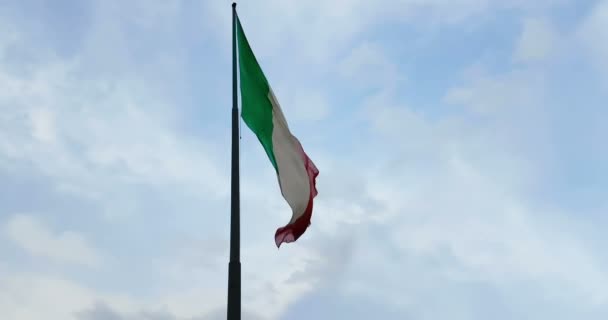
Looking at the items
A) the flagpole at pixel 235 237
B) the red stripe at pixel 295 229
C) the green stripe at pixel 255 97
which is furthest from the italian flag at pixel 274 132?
the flagpole at pixel 235 237

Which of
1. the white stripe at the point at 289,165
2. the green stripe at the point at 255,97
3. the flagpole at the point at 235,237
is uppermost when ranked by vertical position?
the green stripe at the point at 255,97

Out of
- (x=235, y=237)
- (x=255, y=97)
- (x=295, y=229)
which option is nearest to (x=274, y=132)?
(x=255, y=97)

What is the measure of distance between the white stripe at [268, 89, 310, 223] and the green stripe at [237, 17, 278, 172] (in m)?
0.15

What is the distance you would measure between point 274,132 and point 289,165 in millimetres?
1073

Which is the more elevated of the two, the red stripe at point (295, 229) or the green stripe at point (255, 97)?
the green stripe at point (255, 97)

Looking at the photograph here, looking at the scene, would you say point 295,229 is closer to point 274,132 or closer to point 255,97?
point 274,132

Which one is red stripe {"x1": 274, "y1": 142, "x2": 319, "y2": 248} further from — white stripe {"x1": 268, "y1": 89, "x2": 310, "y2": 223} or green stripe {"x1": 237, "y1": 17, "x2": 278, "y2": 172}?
green stripe {"x1": 237, "y1": 17, "x2": 278, "y2": 172}

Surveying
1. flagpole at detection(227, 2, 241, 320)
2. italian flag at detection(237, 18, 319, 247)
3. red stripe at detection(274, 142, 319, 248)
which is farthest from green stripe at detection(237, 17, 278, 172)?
red stripe at detection(274, 142, 319, 248)

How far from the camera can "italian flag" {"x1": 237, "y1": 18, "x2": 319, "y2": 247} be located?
1614 cm

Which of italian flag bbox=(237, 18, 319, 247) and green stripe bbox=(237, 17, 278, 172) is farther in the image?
green stripe bbox=(237, 17, 278, 172)

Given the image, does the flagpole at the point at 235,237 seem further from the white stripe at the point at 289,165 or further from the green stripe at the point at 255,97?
the white stripe at the point at 289,165

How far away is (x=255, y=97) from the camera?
1686cm

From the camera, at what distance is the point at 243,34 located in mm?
17234

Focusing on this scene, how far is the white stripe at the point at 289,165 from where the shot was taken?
15.9m
